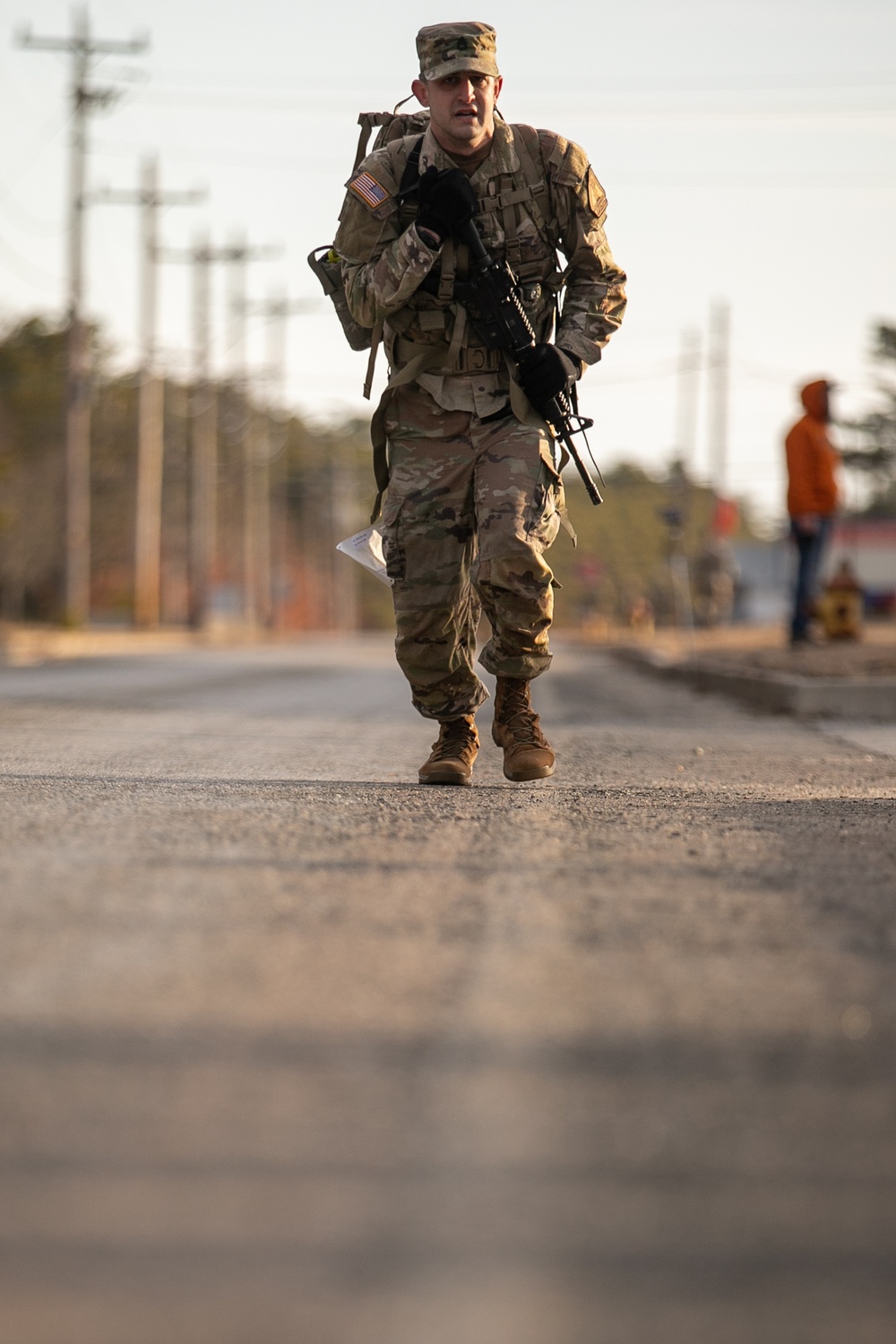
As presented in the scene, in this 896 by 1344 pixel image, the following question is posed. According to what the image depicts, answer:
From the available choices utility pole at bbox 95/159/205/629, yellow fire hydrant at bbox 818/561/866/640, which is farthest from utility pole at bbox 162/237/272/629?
yellow fire hydrant at bbox 818/561/866/640

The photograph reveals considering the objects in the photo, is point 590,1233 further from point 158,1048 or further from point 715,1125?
point 158,1048

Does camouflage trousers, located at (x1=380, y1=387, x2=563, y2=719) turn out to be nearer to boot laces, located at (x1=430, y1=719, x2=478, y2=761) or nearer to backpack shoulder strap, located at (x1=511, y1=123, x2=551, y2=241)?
boot laces, located at (x1=430, y1=719, x2=478, y2=761)

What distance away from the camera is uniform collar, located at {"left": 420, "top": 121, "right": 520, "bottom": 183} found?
16.3 ft

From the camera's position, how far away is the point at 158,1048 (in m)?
2.07

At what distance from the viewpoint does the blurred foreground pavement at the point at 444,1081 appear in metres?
1.50

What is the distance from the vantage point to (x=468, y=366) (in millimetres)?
4996

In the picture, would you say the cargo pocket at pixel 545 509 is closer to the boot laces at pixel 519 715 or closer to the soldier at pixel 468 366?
the soldier at pixel 468 366

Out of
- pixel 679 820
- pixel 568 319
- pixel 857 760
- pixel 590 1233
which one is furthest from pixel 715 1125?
pixel 857 760

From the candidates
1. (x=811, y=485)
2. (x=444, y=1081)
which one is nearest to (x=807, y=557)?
(x=811, y=485)

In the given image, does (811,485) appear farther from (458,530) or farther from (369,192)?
(369,192)

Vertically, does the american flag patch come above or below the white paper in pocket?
above

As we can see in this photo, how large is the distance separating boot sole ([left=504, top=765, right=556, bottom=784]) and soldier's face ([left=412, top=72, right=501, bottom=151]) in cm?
182

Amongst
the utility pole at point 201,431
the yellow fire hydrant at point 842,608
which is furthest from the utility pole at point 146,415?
the yellow fire hydrant at point 842,608

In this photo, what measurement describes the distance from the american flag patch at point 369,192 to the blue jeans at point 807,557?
7916mm
